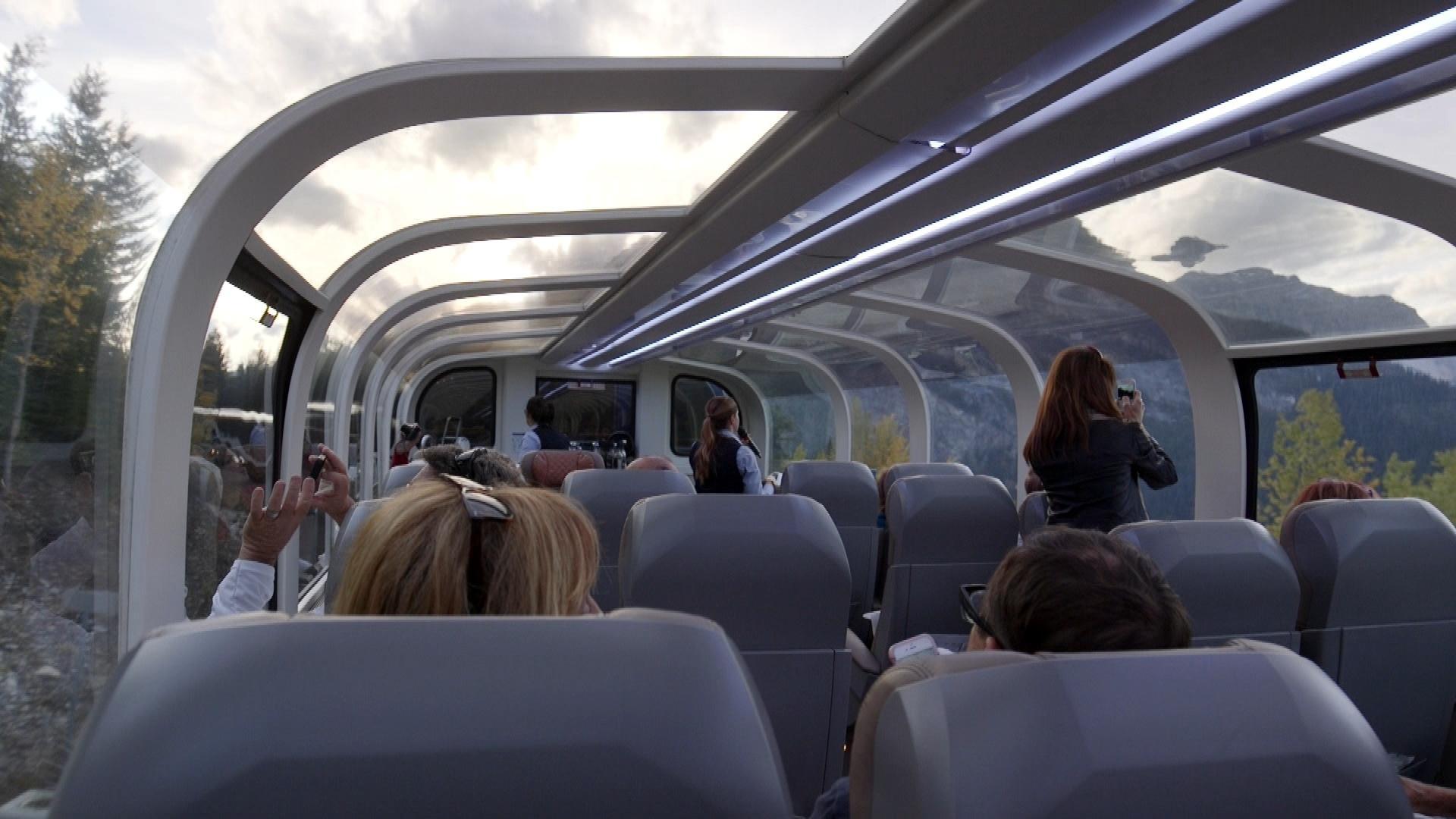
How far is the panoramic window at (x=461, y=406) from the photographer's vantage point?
58.7 feet

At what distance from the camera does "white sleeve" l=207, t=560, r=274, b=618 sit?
229cm

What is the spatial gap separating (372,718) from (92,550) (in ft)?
8.80

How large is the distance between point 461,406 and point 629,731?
1896 centimetres

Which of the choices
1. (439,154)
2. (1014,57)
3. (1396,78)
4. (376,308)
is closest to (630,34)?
(1014,57)

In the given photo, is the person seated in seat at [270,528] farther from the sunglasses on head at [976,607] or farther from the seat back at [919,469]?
the seat back at [919,469]

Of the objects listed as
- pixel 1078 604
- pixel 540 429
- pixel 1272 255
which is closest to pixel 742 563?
pixel 1078 604

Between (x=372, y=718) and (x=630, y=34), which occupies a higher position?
(x=630, y=34)

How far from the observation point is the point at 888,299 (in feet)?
29.0

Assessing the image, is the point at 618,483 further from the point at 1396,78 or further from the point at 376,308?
the point at 376,308

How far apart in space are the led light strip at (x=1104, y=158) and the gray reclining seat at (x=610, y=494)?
212cm

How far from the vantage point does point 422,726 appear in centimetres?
90

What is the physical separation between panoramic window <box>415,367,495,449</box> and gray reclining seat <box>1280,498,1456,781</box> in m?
15.5

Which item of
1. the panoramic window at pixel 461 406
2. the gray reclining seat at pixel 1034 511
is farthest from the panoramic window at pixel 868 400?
the gray reclining seat at pixel 1034 511

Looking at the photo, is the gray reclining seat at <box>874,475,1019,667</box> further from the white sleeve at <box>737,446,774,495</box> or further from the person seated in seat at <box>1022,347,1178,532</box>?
the white sleeve at <box>737,446,774,495</box>
